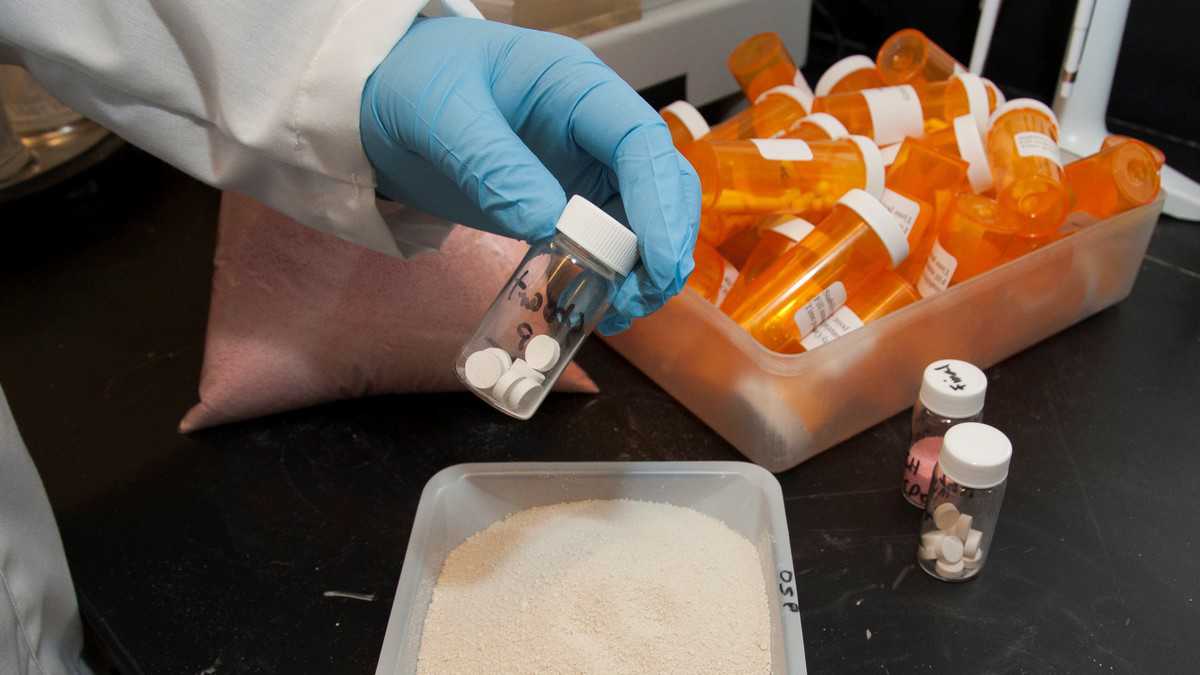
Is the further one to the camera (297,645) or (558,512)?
(558,512)

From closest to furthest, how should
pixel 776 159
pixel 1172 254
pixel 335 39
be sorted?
pixel 335 39 → pixel 776 159 → pixel 1172 254

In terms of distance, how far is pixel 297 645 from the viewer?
707mm

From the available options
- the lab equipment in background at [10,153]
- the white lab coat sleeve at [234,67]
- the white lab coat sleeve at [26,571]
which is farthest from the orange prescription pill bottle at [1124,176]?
the lab equipment in background at [10,153]

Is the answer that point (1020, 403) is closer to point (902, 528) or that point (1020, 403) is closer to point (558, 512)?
point (902, 528)

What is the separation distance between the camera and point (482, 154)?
2.10 ft

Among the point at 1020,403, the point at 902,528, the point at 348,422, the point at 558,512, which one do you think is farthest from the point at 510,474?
the point at 1020,403

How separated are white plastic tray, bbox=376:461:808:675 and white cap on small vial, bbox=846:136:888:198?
31cm

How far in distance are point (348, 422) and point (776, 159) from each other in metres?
0.48

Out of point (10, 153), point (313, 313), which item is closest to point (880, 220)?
point (313, 313)

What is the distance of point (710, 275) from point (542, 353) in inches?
11.6

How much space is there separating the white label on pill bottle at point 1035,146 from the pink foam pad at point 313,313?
21.0 inches

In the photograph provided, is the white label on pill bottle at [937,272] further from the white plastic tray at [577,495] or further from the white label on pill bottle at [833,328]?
the white plastic tray at [577,495]

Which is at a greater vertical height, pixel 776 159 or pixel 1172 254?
pixel 776 159

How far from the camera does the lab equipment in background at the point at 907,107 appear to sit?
100 centimetres
